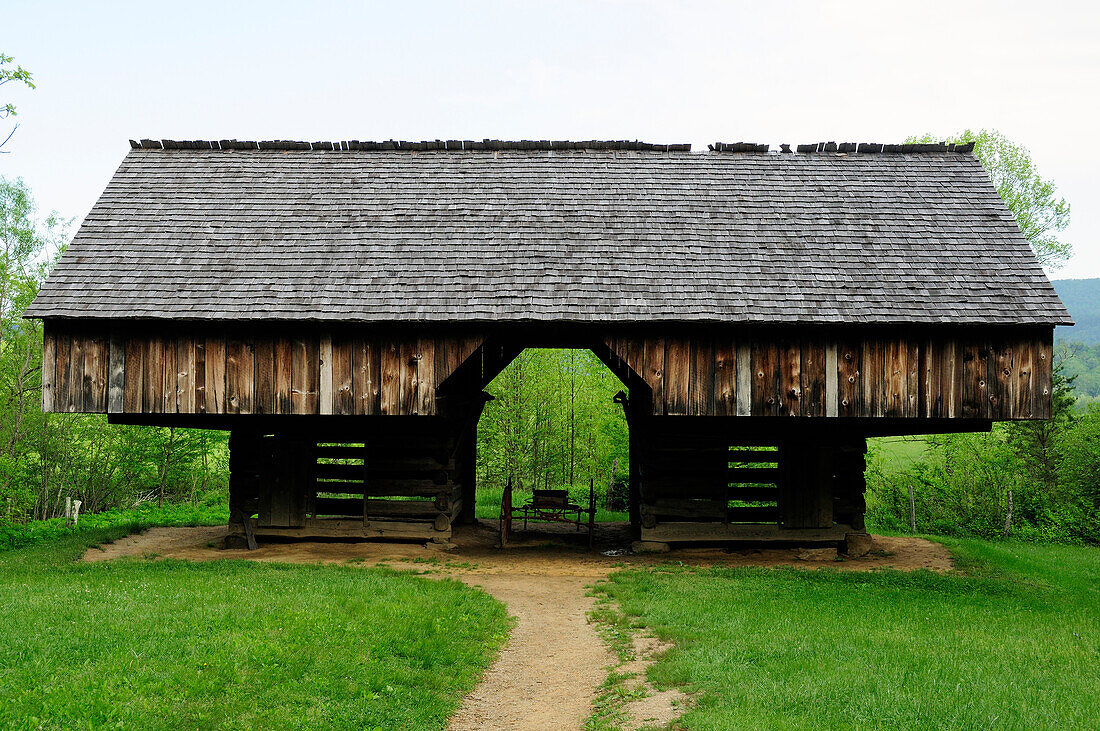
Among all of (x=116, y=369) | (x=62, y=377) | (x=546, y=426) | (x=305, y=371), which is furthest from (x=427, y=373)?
(x=546, y=426)

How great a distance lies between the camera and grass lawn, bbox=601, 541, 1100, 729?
5848 millimetres

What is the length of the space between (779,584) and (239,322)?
9497 millimetres

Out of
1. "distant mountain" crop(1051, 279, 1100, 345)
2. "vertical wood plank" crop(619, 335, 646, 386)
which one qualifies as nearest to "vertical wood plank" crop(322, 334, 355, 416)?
"vertical wood plank" crop(619, 335, 646, 386)

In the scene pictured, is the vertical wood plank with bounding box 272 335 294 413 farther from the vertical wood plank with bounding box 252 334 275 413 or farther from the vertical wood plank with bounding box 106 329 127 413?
the vertical wood plank with bounding box 106 329 127 413

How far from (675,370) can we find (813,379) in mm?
2303

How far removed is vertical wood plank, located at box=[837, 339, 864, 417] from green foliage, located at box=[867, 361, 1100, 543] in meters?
9.37

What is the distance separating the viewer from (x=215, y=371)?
13430 millimetres

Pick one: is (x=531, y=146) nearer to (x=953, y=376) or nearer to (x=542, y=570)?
(x=542, y=570)

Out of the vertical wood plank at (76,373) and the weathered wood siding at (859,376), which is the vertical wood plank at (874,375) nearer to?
the weathered wood siding at (859,376)

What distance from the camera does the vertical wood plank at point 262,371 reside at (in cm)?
1345

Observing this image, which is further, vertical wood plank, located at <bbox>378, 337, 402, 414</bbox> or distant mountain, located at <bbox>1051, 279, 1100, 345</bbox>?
distant mountain, located at <bbox>1051, 279, 1100, 345</bbox>

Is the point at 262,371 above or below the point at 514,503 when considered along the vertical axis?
above

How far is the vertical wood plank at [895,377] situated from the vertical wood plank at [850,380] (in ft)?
1.27

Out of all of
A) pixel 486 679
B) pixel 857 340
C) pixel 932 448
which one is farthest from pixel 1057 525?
pixel 486 679
